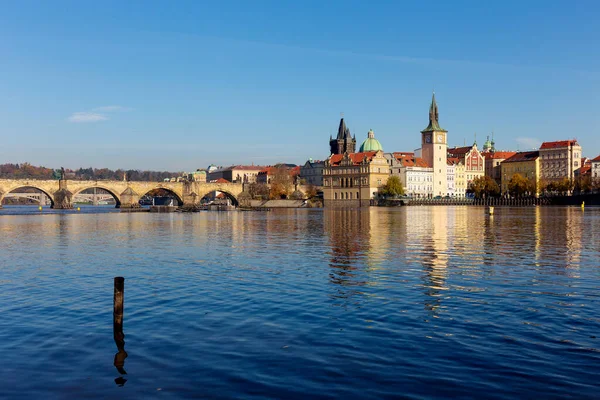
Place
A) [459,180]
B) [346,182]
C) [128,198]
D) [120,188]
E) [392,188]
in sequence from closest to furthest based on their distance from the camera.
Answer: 1. [120,188]
2. [128,198]
3. [392,188]
4. [346,182]
5. [459,180]

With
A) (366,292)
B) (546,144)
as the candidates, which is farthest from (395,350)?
(546,144)

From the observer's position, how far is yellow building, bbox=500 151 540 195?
177375 millimetres

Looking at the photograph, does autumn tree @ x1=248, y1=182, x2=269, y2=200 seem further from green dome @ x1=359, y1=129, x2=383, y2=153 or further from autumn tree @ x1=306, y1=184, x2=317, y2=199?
green dome @ x1=359, y1=129, x2=383, y2=153

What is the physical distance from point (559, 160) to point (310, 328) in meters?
178

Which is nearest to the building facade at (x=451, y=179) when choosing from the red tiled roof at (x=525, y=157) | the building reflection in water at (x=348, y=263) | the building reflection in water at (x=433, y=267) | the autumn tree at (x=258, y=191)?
the red tiled roof at (x=525, y=157)

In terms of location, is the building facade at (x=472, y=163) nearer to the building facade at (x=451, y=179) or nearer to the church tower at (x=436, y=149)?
the building facade at (x=451, y=179)

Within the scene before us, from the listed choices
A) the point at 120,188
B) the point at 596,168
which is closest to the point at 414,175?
the point at 596,168

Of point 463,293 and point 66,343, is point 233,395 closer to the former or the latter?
point 66,343

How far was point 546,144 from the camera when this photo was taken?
591 ft

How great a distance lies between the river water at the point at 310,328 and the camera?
10.4 meters

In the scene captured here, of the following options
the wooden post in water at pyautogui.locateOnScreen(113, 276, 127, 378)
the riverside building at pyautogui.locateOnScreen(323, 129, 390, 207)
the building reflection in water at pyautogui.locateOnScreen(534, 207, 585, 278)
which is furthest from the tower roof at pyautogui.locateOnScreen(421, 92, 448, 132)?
the wooden post in water at pyautogui.locateOnScreen(113, 276, 127, 378)

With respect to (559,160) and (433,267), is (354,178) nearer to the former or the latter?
(559,160)

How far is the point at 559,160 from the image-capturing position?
175m

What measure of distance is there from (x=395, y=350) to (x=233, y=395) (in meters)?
3.78
